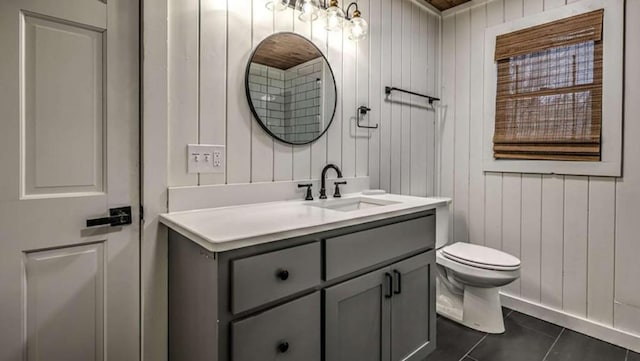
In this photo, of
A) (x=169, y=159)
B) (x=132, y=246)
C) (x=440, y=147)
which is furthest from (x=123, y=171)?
→ (x=440, y=147)

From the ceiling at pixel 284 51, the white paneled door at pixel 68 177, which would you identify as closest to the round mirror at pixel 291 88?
the ceiling at pixel 284 51

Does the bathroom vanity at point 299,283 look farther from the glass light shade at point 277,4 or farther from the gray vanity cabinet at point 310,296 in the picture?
the glass light shade at point 277,4

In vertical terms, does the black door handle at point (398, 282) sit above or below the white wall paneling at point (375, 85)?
below

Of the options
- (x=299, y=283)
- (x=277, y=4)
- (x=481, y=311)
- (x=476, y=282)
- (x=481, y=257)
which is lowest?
(x=481, y=311)

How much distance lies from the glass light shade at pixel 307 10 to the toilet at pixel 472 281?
1507 mm

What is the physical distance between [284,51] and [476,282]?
176 centimetres

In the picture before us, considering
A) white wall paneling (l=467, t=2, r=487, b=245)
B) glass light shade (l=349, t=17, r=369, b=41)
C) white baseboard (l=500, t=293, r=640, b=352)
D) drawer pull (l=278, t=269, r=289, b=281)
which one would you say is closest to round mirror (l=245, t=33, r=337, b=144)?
glass light shade (l=349, t=17, r=369, b=41)

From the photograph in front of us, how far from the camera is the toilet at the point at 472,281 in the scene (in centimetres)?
194

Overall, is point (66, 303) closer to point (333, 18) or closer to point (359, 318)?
point (359, 318)

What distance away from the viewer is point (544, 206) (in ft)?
7.38

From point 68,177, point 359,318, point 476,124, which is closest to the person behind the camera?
point 68,177

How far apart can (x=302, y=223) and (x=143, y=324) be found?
78 cm

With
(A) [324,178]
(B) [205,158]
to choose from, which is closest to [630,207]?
(A) [324,178]

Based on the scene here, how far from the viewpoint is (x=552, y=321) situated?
2.20 metres
